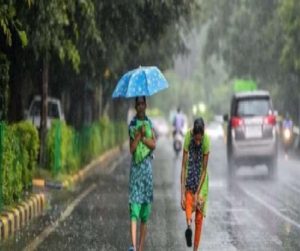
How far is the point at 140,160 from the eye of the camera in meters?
10.9

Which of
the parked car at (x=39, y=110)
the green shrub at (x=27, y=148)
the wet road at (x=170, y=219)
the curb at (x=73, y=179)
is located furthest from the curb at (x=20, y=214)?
the parked car at (x=39, y=110)

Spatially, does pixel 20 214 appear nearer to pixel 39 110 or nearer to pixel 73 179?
pixel 73 179

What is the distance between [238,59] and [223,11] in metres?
3.37

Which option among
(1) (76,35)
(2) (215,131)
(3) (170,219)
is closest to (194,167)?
(3) (170,219)

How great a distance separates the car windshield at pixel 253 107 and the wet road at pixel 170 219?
75.5 inches

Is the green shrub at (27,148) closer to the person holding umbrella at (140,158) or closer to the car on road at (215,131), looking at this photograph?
the person holding umbrella at (140,158)

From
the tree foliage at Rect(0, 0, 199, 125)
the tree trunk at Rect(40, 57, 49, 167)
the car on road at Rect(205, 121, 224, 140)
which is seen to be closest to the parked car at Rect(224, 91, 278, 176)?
the tree foliage at Rect(0, 0, 199, 125)

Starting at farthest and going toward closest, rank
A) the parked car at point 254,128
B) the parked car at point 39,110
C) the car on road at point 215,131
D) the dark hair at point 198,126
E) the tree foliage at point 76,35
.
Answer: the car on road at point 215,131, the parked car at point 39,110, the parked car at point 254,128, the tree foliage at point 76,35, the dark hair at point 198,126

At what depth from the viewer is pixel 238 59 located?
53.2 m

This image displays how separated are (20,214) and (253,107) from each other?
11.6m

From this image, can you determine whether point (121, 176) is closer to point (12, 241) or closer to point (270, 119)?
point (270, 119)

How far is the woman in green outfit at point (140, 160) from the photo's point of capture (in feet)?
35.7

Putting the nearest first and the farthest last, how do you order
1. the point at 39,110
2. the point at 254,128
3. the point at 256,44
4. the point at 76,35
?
1. the point at 76,35
2. the point at 254,128
3. the point at 39,110
4. the point at 256,44

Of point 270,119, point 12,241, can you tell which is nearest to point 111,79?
point 270,119
